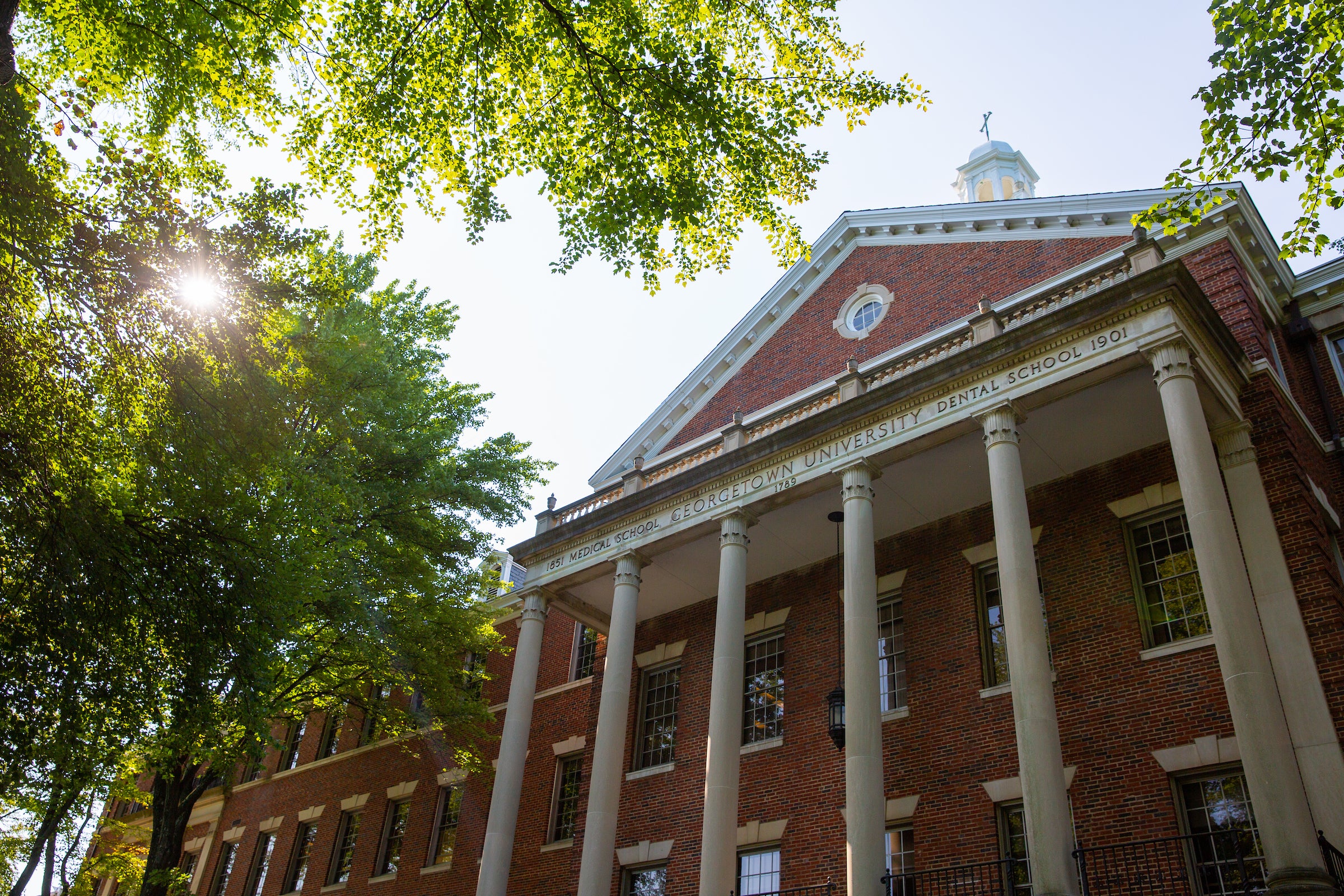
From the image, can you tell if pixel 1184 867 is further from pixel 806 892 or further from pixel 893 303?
pixel 893 303

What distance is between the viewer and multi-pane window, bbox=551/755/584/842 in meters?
22.7

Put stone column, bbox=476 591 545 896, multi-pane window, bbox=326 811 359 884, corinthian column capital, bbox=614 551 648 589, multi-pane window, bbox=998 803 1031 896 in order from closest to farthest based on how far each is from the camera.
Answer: multi-pane window, bbox=998 803 1031 896 < stone column, bbox=476 591 545 896 < corinthian column capital, bbox=614 551 648 589 < multi-pane window, bbox=326 811 359 884

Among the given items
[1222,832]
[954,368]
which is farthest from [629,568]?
[1222,832]

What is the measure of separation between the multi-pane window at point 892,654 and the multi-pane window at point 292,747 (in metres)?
19.9

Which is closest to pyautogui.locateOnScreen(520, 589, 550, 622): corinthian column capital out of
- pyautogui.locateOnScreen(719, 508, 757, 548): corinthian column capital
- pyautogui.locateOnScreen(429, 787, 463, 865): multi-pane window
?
pyautogui.locateOnScreen(719, 508, 757, 548): corinthian column capital

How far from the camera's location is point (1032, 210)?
2078cm

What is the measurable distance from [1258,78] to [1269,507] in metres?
6.47

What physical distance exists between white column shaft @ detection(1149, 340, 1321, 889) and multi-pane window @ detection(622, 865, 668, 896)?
11.3 m

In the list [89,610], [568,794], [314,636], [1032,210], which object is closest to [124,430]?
[89,610]

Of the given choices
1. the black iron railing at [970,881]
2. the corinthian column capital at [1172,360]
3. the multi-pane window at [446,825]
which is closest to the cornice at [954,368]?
the corinthian column capital at [1172,360]

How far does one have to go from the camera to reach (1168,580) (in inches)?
612

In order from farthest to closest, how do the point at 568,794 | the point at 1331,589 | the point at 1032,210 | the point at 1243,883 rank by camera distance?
1. the point at 568,794
2. the point at 1032,210
3. the point at 1331,589
4. the point at 1243,883

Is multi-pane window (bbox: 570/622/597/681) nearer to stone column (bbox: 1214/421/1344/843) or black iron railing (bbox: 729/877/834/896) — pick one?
black iron railing (bbox: 729/877/834/896)

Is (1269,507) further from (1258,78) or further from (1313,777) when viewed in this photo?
(1258,78)
